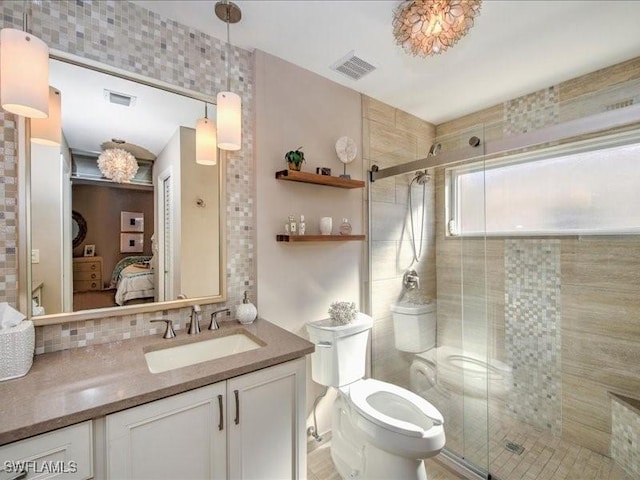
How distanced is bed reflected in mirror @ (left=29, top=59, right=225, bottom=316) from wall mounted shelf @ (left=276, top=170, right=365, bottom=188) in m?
0.38

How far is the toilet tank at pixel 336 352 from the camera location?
1.75 m

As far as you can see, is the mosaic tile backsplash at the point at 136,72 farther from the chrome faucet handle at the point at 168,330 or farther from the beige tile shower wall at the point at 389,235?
the beige tile shower wall at the point at 389,235

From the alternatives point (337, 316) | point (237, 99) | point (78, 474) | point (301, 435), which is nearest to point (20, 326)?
point (78, 474)

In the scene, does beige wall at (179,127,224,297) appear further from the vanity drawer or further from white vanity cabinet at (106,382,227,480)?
the vanity drawer

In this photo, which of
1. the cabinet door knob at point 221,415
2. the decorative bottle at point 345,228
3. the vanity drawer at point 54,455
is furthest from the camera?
the decorative bottle at point 345,228

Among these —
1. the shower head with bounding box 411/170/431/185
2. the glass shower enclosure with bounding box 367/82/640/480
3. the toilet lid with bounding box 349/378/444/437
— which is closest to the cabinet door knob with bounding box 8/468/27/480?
the toilet lid with bounding box 349/378/444/437

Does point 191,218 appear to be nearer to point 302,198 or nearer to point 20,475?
point 302,198

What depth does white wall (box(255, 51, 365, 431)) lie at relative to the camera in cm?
174

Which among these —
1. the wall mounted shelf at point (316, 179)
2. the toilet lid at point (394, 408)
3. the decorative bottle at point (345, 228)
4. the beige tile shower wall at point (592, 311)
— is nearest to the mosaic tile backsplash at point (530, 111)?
the beige tile shower wall at point (592, 311)

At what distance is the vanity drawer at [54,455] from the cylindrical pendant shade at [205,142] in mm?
1217

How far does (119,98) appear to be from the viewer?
4.48ft

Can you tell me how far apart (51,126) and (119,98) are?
12.1 inches

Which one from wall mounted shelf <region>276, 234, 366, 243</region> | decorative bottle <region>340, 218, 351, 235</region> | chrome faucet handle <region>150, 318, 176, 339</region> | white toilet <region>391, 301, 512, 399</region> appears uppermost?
decorative bottle <region>340, 218, 351, 235</region>

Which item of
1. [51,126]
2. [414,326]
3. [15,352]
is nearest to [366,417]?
[414,326]
